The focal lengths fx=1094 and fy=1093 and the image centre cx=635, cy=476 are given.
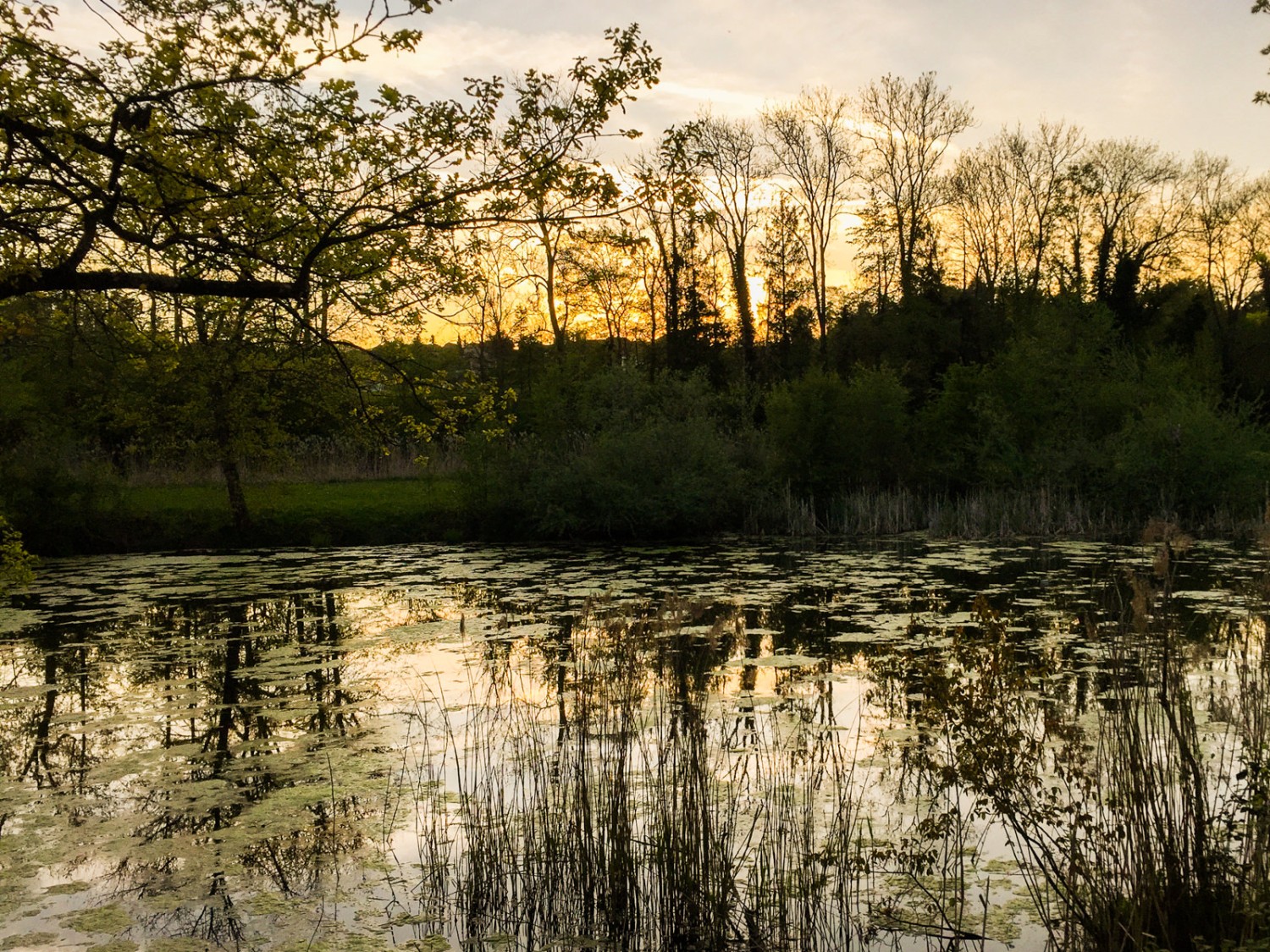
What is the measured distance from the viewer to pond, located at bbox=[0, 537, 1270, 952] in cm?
423

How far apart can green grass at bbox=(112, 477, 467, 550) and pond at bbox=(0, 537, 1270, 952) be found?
31.5ft

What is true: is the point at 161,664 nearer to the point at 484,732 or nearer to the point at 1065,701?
the point at 484,732

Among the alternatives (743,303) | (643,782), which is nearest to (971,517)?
(643,782)

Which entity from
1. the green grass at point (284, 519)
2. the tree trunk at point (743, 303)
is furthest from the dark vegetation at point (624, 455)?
the tree trunk at point (743, 303)

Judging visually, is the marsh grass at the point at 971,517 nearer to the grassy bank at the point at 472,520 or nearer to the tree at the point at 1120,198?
the grassy bank at the point at 472,520

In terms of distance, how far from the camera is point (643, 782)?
6016 mm

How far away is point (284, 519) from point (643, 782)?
17188 mm

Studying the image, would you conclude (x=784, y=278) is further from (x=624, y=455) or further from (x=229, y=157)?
(x=229, y=157)

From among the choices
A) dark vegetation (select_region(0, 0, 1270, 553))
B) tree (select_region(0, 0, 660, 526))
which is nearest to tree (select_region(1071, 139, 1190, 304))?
dark vegetation (select_region(0, 0, 1270, 553))

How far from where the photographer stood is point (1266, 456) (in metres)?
20.6

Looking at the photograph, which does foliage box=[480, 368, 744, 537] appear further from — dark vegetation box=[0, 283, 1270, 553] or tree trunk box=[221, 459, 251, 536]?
tree trunk box=[221, 459, 251, 536]

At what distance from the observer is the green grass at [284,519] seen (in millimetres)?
21047

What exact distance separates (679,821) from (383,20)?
4.52 meters

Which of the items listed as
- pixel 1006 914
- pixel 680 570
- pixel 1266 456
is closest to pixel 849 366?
pixel 1266 456
